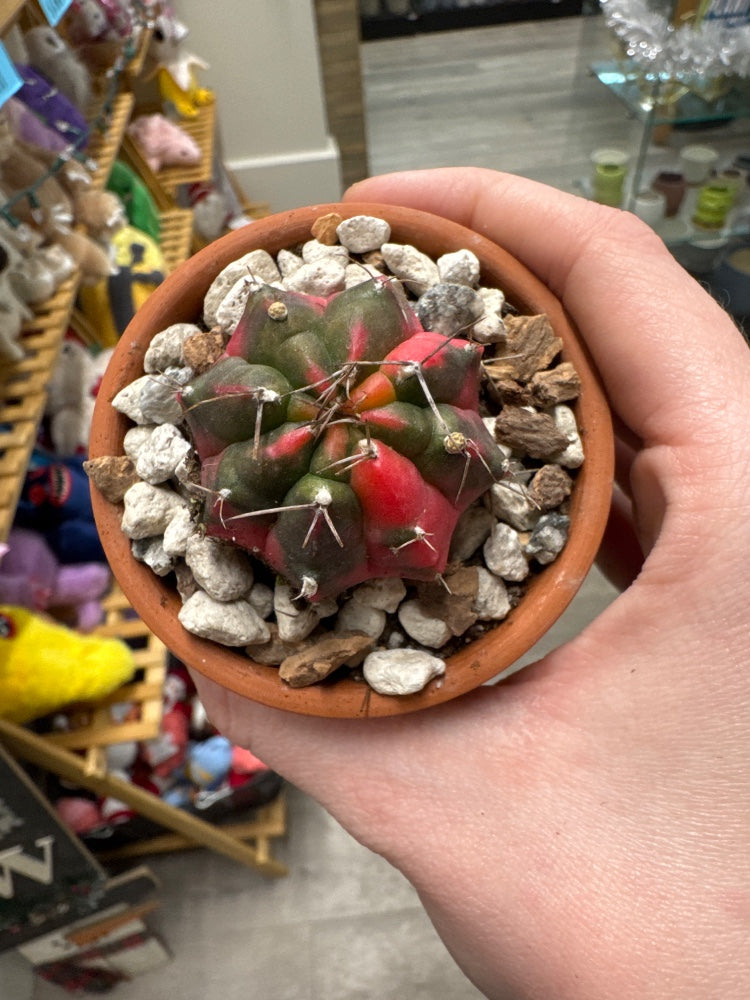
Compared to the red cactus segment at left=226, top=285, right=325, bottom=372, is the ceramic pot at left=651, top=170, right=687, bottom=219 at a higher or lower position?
lower

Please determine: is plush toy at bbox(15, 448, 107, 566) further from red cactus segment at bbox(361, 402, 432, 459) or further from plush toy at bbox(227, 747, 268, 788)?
red cactus segment at bbox(361, 402, 432, 459)

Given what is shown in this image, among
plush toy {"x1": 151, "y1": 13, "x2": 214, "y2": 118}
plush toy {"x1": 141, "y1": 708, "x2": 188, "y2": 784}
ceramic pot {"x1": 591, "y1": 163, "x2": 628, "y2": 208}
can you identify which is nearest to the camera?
plush toy {"x1": 141, "y1": 708, "x2": 188, "y2": 784}

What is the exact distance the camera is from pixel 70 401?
4.16ft

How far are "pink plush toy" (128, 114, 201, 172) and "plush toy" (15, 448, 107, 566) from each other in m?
1.13

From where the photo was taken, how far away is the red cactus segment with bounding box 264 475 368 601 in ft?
1.67

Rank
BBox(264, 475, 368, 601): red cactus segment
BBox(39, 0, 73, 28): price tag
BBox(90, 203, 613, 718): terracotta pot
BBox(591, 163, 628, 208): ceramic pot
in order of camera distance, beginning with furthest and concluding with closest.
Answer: BBox(591, 163, 628, 208): ceramic pot → BBox(39, 0, 73, 28): price tag → BBox(90, 203, 613, 718): terracotta pot → BBox(264, 475, 368, 601): red cactus segment

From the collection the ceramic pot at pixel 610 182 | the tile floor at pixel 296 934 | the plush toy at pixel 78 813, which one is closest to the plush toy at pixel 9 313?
the plush toy at pixel 78 813

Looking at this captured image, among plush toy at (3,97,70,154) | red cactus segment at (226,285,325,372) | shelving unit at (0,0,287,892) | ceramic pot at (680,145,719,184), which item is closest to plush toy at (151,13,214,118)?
shelving unit at (0,0,287,892)

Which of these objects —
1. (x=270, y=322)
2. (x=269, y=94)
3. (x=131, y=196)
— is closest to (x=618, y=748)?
(x=270, y=322)

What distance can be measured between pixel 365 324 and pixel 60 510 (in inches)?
32.1

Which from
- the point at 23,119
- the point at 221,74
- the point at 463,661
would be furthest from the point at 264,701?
the point at 221,74

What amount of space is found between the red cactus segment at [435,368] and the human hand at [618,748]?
0.68 ft

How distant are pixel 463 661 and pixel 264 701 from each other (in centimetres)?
Result: 18

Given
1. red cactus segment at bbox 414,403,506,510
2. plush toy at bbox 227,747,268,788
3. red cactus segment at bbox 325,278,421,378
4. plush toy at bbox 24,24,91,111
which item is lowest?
plush toy at bbox 227,747,268,788
